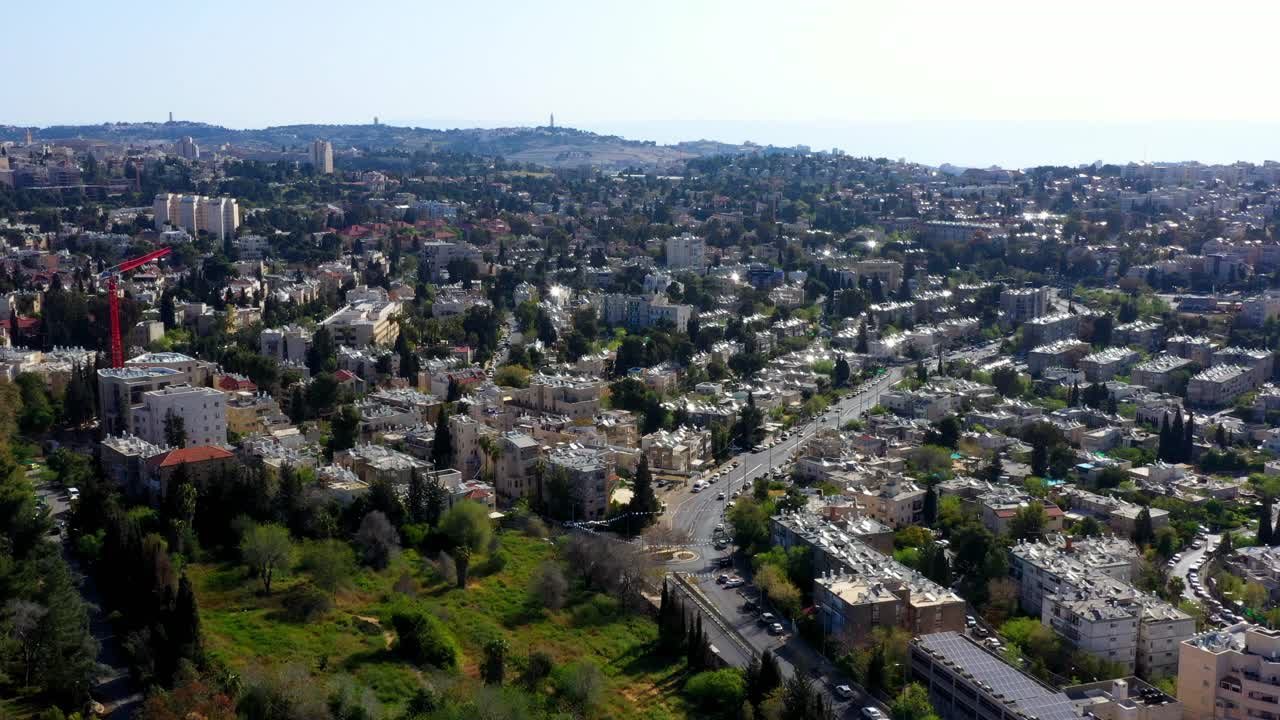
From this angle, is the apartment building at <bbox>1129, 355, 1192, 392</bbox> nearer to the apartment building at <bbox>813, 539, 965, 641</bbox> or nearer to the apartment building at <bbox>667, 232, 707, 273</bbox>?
the apartment building at <bbox>813, 539, 965, 641</bbox>

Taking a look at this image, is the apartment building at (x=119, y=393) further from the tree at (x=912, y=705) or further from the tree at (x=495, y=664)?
the tree at (x=912, y=705)

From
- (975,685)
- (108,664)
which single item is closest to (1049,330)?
(975,685)

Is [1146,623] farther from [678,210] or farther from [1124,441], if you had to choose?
[678,210]

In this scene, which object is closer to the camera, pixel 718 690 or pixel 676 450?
pixel 718 690

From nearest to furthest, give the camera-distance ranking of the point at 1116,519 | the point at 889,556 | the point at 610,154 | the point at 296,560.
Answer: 1. the point at 296,560
2. the point at 889,556
3. the point at 1116,519
4. the point at 610,154

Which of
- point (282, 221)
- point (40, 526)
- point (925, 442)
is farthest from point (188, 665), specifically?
point (282, 221)

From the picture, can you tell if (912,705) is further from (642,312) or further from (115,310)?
(642,312)
